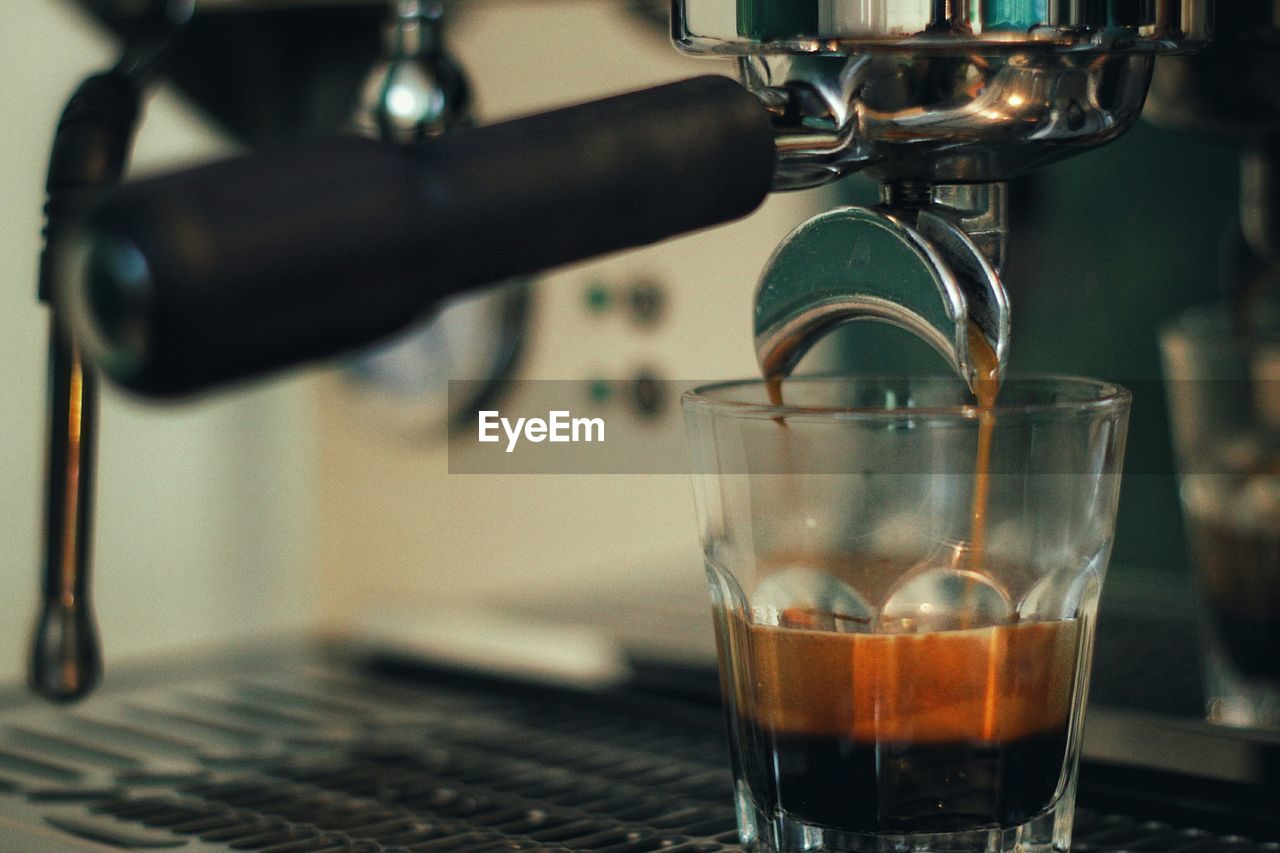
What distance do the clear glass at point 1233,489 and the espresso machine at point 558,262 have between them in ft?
0.38

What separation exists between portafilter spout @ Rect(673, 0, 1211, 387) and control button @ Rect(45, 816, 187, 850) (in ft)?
0.66

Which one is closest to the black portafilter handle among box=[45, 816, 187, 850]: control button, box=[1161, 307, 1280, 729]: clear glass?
box=[45, 816, 187, 850]: control button

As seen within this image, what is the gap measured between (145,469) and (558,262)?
57 cm

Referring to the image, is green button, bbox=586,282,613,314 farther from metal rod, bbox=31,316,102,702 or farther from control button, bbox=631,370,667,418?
metal rod, bbox=31,316,102,702

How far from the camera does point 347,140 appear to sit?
9.4 inches

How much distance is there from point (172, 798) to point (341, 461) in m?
0.40

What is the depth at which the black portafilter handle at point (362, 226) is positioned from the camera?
0.70ft

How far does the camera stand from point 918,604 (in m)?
0.34

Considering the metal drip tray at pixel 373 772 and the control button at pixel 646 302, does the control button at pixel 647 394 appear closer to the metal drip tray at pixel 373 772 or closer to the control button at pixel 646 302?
the control button at pixel 646 302

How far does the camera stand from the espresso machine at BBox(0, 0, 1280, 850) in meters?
0.22

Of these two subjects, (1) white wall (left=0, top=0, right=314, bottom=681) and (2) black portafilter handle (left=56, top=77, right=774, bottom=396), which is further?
(1) white wall (left=0, top=0, right=314, bottom=681)

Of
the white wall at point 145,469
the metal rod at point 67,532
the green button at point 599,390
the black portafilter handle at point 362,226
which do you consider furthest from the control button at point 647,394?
the black portafilter handle at point 362,226

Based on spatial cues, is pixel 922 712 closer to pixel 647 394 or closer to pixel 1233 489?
pixel 1233 489

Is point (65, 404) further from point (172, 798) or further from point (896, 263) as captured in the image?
point (896, 263)
